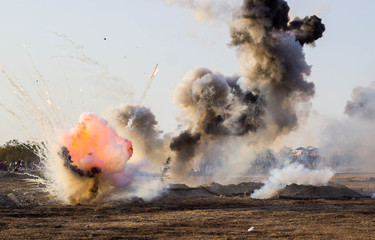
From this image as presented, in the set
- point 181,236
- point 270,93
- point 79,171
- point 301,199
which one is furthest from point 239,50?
point 181,236

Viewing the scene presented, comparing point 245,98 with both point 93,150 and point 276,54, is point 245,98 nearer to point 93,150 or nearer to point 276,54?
point 276,54

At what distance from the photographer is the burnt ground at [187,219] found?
25172 mm

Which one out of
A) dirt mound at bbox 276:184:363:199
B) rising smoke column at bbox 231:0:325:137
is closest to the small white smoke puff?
dirt mound at bbox 276:184:363:199

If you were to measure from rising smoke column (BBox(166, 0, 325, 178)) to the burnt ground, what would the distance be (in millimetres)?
13956

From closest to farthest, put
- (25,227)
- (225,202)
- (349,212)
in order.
Result: 1. (25,227)
2. (349,212)
3. (225,202)

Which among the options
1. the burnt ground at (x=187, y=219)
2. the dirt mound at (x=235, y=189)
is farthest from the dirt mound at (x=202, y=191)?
the burnt ground at (x=187, y=219)

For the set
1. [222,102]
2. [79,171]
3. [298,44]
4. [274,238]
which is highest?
[298,44]

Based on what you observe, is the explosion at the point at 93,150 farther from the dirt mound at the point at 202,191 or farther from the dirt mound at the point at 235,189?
the dirt mound at the point at 235,189

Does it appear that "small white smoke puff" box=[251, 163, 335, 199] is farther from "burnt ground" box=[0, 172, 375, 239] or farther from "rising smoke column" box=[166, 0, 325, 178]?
"burnt ground" box=[0, 172, 375, 239]

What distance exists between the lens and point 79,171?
38469mm

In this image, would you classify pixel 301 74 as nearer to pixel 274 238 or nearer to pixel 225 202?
pixel 225 202

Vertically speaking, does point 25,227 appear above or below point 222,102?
below

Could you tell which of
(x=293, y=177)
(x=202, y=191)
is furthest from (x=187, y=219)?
(x=293, y=177)

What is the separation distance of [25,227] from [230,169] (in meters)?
63.8
